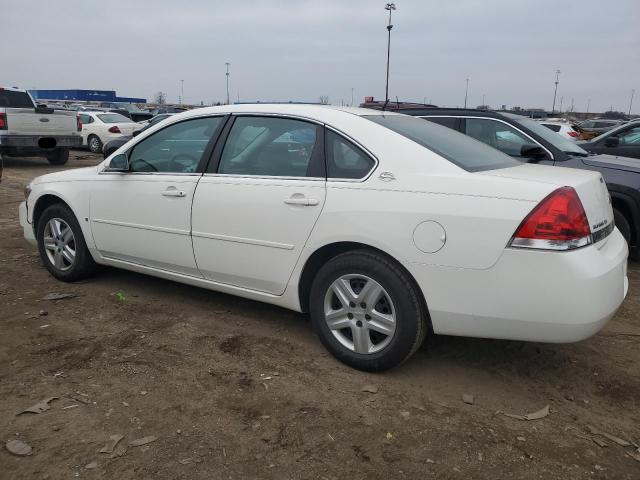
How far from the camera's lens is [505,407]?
3018mm

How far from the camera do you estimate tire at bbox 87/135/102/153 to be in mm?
18438

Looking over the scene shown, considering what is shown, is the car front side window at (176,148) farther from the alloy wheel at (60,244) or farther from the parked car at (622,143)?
the parked car at (622,143)

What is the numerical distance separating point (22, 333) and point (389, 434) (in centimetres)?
266

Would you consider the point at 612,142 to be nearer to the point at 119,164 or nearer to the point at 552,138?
the point at 552,138

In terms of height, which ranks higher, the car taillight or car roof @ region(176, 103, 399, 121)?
car roof @ region(176, 103, 399, 121)

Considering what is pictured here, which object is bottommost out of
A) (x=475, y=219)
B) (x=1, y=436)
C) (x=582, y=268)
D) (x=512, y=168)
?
(x=1, y=436)

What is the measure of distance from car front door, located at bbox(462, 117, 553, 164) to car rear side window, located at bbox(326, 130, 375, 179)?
10.5 ft

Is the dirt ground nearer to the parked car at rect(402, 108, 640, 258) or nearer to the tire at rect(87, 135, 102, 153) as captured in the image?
the parked car at rect(402, 108, 640, 258)

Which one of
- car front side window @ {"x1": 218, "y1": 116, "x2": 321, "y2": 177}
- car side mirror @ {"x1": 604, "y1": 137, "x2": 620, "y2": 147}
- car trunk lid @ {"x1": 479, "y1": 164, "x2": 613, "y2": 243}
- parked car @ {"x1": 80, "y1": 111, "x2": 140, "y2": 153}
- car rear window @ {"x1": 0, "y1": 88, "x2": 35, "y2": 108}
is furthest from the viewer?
parked car @ {"x1": 80, "y1": 111, "x2": 140, "y2": 153}

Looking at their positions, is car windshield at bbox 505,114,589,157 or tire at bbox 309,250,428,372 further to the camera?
car windshield at bbox 505,114,589,157

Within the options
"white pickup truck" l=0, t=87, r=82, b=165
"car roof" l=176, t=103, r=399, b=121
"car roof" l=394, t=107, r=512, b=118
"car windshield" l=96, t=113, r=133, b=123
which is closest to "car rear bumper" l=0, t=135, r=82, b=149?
"white pickup truck" l=0, t=87, r=82, b=165

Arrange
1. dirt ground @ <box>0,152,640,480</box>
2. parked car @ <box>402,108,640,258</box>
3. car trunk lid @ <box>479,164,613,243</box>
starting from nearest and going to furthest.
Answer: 1. dirt ground @ <box>0,152,640,480</box>
2. car trunk lid @ <box>479,164,613,243</box>
3. parked car @ <box>402,108,640,258</box>

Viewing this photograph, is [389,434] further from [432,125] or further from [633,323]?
[633,323]

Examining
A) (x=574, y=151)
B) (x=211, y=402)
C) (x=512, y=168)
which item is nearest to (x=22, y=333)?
(x=211, y=402)
